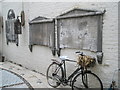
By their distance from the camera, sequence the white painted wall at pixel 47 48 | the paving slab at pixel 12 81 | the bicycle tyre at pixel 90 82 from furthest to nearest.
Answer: the paving slab at pixel 12 81, the bicycle tyre at pixel 90 82, the white painted wall at pixel 47 48

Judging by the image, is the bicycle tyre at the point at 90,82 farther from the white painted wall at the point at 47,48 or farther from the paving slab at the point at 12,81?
the paving slab at the point at 12,81

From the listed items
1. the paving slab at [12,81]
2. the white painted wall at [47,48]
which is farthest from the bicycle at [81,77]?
the paving slab at [12,81]

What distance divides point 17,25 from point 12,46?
1.63 metres

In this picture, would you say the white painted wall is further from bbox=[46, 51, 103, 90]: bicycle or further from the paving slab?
the paving slab

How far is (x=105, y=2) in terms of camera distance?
351 cm

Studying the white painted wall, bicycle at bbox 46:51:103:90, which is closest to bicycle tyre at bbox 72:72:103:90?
bicycle at bbox 46:51:103:90

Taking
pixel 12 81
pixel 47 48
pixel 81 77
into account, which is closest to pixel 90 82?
pixel 81 77

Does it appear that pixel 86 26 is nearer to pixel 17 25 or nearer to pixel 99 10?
pixel 99 10

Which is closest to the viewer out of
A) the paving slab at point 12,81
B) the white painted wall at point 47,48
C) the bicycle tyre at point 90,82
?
the white painted wall at point 47,48

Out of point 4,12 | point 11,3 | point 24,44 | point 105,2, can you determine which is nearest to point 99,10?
point 105,2

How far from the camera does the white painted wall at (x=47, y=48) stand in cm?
341

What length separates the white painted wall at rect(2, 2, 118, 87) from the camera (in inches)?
134

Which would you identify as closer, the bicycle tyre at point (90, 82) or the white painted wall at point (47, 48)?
the white painted wall at point (47, 48)

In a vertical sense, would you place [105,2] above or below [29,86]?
above
